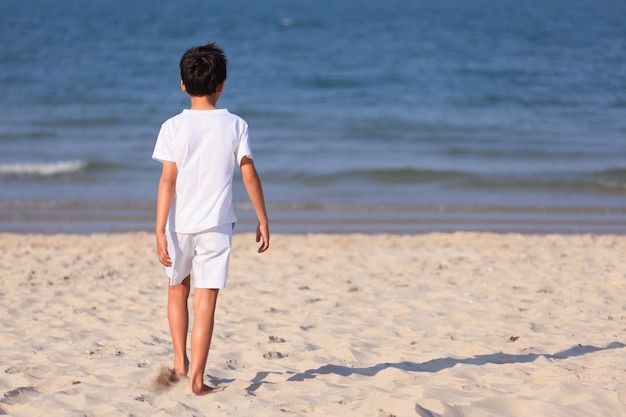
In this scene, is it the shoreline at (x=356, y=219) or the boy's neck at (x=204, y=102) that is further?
the shoreline at (x=356, y=219)

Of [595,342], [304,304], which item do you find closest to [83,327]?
[304,304]

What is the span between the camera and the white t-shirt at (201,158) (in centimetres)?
360

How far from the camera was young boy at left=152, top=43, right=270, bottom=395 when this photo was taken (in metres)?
3.59

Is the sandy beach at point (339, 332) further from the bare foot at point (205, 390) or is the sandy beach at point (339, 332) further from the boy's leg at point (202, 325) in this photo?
the boy's leg at point (202, 325)

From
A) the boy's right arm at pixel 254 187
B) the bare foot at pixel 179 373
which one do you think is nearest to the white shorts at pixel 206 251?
the boy's right arm at pixel 254 187

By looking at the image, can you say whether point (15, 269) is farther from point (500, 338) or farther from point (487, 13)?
point (487, 13)

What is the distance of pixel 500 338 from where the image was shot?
505cm

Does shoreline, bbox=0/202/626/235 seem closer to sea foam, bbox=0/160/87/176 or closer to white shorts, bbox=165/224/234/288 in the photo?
sea foam, bbox=0/160/87/176

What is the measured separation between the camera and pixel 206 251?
12.0 feet

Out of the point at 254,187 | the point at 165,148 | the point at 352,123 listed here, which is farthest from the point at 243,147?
the point at 352,123

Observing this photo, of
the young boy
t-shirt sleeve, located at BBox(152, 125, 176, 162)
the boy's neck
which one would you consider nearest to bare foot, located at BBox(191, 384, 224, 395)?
the young boy

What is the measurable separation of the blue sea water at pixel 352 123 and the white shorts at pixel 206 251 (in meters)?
6.24

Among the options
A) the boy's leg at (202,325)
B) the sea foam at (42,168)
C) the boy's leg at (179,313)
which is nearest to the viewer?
the boy's leg at (202,325)

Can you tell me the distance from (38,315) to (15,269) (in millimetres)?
1776
